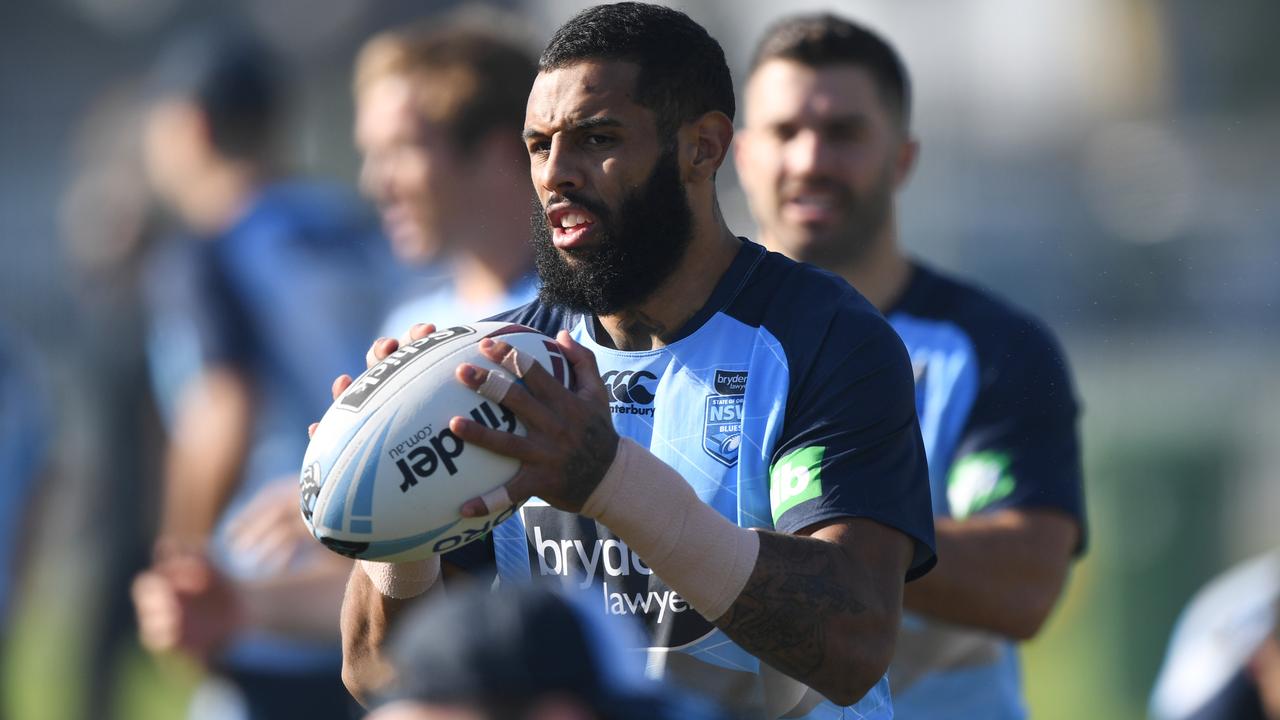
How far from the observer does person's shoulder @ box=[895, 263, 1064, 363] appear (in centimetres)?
463

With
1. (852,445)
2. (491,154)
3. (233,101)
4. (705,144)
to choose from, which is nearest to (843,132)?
(491,154)

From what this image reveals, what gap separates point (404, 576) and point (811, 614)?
76cm

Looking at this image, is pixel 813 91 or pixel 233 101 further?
pixel 233 101

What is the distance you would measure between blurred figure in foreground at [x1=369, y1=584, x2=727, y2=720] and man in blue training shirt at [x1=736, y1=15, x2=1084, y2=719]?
2.39 meters

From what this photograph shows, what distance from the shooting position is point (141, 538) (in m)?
10.6

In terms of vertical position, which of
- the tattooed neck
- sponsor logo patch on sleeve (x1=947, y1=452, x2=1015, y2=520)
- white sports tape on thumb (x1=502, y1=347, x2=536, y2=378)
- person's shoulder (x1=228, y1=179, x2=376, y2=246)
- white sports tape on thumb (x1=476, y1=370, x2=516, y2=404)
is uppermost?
white sports tape on thumb (x1=502, y1=347, x2=536, y2=378)

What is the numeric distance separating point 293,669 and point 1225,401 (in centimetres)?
604

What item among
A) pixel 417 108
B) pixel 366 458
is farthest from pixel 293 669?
pixel 366 458

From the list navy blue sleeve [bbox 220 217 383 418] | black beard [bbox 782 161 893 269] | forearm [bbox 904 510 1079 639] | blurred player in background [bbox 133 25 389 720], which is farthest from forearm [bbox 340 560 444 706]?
navy blue sleeve [bbox 220 217 383 418]

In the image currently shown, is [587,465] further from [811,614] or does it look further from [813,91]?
[813,91]

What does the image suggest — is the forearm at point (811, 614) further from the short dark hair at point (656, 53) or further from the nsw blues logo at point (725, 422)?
the short dark hair at point (656, 53)

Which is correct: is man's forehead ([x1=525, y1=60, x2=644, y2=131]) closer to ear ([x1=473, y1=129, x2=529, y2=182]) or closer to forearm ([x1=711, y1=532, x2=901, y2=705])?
forearm ([x1=711, y1=532, x2=901, y2=705])

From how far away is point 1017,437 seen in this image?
4.58 meters

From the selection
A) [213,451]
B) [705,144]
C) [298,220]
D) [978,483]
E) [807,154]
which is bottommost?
[213,451]
